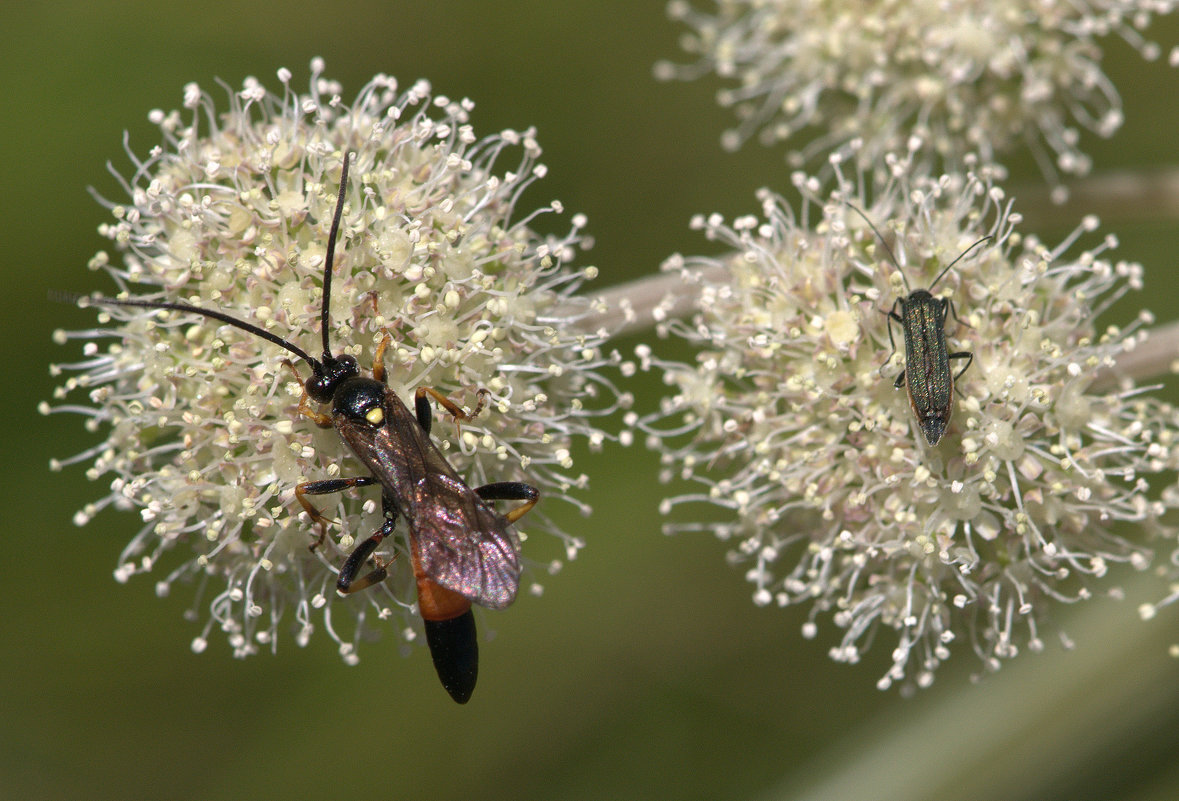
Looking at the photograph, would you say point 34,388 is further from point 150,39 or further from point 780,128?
point 780,128

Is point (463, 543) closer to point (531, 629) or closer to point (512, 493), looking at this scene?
point (512, 493)

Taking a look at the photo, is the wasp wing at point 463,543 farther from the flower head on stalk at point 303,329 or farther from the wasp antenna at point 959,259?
the wasp antenna at point 959,259

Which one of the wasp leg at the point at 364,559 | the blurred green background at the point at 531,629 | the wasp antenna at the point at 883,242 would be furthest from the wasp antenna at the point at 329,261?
the blurred green background at the point at 531,629

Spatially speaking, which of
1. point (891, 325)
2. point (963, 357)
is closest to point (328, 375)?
point (891, 325)

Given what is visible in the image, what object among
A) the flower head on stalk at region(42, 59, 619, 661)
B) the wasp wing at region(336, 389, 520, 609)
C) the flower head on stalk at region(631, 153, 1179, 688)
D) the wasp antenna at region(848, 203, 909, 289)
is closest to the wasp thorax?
the wasp wing at region(336, 389, 520, 609)

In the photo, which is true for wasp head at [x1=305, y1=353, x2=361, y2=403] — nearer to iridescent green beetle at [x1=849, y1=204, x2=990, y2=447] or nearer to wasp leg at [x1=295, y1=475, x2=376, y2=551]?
wasp leg at [x1=295, y1=475, x2=376, y2=551]

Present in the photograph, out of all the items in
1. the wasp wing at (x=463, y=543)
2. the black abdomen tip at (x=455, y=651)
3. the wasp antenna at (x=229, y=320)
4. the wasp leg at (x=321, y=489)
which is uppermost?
the wasp antenna at (x=229, y=320)

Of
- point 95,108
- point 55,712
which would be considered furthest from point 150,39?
point 55,712
